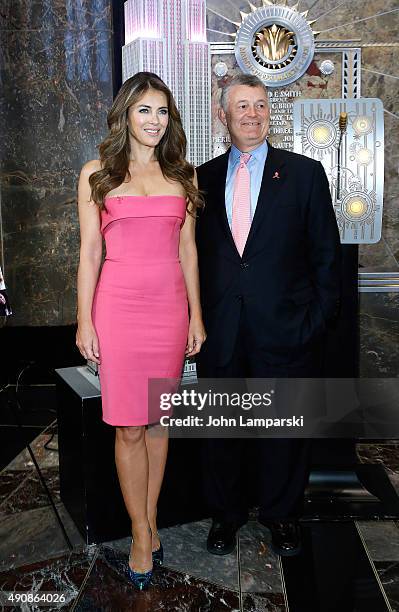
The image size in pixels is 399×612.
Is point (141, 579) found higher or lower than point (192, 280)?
lower

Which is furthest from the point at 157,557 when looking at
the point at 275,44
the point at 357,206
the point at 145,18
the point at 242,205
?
the point at 275,44

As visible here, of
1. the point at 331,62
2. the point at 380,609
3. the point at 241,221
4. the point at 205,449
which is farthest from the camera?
the point at 331,62

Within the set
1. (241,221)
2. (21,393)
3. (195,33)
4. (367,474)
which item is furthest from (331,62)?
(21,393)

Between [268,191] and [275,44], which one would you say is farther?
[275,44]

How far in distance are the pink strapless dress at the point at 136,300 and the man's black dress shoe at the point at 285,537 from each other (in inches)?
29.2

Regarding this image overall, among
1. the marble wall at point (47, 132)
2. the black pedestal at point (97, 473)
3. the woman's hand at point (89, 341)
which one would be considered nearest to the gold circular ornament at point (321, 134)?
the woman's hand at point (89, 341)

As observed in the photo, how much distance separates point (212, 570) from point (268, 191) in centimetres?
143

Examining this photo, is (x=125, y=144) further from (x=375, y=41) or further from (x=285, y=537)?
(x=375, y=41)

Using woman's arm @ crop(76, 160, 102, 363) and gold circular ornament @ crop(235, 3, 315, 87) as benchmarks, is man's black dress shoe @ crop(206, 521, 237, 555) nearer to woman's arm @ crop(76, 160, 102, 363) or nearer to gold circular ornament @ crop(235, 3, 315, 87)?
woman's arm @ crop(76, 160, 102, 363)

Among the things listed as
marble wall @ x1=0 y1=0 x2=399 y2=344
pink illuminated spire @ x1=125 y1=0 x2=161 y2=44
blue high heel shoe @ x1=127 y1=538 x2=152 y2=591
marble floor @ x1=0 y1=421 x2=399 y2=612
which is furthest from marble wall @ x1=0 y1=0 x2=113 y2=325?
blue high heel shoe @ x1=127 y1=538 x2=152 y2=591

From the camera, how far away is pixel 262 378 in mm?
2424

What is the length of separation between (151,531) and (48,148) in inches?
135

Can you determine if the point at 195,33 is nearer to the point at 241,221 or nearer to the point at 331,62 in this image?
the point at 241,221

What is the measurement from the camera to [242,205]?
7.80ft
